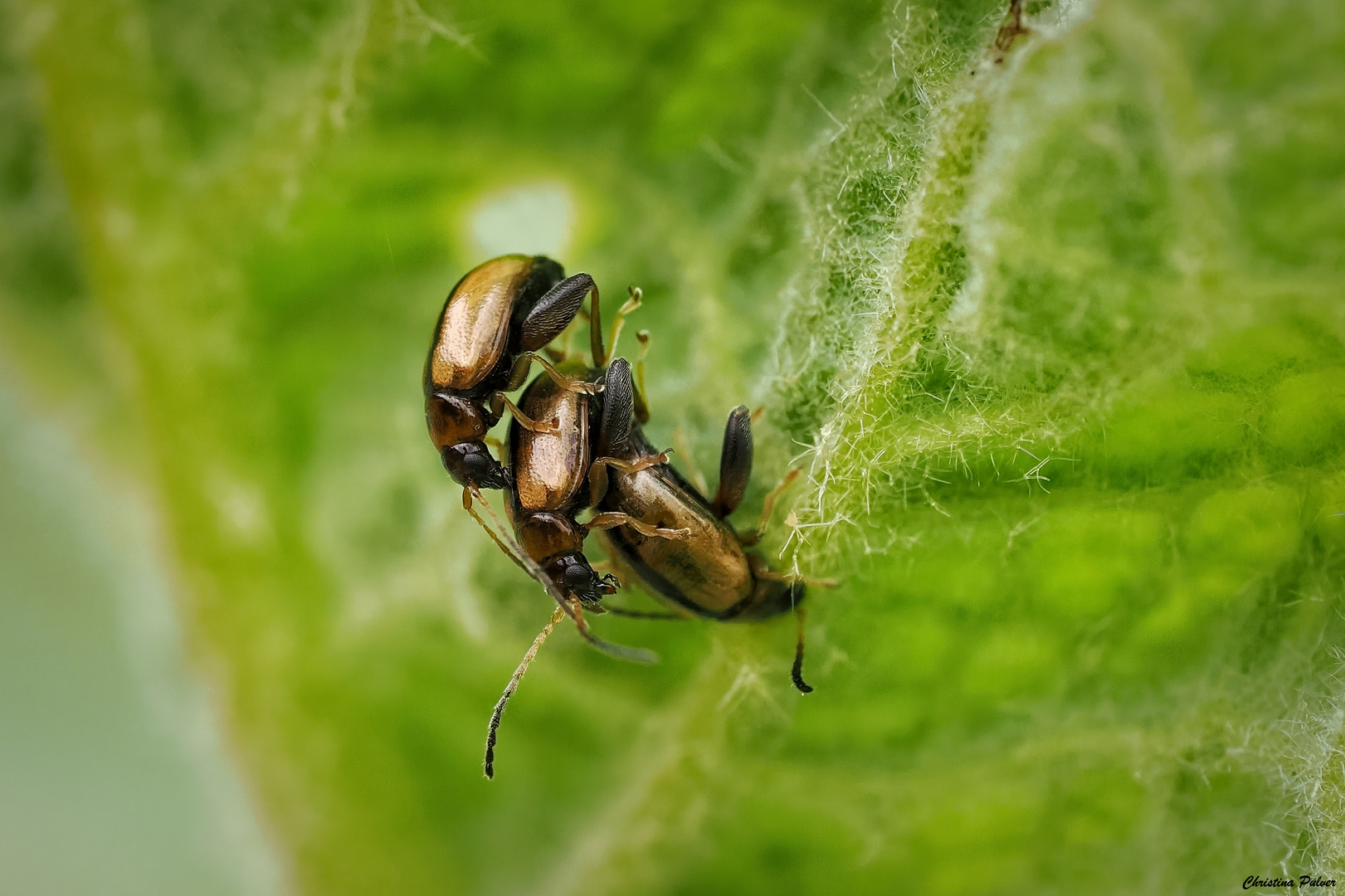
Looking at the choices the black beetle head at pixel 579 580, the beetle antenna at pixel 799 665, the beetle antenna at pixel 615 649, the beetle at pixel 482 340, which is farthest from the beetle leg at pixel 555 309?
the beetle antenna at pixel 799 665

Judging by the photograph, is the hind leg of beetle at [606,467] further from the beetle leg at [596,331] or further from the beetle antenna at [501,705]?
the beetle antenna at [501,705]

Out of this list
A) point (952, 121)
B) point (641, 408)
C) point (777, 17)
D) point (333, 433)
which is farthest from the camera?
point (641, 408)

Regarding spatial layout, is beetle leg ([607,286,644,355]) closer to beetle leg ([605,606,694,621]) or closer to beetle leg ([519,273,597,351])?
beetle leg ([519,273,597,351])

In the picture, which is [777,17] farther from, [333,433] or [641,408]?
[333,433]

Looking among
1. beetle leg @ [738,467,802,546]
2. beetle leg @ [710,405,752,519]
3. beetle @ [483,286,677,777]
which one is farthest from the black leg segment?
beetle leg @ [738,467,802,546]

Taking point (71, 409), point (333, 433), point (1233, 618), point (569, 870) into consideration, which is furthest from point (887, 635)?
point (71, 409)

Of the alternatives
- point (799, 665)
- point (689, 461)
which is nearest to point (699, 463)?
point (689, 461)

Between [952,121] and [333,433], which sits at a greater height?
[333,433]
